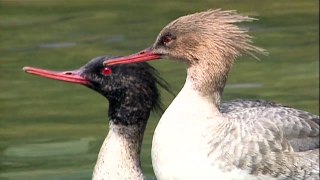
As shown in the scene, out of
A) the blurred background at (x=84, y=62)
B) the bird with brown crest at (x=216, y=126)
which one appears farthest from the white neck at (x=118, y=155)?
the blurred background at (x=84, y=62)

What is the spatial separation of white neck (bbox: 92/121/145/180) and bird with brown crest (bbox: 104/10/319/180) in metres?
0.54

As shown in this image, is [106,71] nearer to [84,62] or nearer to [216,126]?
[216,126]

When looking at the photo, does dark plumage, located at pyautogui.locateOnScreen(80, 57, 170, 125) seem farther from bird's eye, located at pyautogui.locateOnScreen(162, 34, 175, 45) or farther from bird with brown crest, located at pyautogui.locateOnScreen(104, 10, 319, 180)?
bird's eye, located at pyautogui.locateOnScreen(162, 34, 175, 45)

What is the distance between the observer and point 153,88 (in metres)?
11.2

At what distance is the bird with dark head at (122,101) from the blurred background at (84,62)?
140 cm

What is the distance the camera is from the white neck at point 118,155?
11.3 metres

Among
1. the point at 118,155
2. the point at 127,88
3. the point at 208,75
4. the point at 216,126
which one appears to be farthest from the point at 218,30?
the point at 118,155

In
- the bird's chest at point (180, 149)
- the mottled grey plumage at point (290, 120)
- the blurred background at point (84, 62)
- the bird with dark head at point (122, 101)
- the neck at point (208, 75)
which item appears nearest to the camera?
the bird's chest at point (180, 149)

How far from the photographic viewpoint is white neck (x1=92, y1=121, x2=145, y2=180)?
11266 millimetres

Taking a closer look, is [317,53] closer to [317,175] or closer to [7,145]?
[7,145]

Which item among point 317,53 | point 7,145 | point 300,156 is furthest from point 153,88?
point 317,53

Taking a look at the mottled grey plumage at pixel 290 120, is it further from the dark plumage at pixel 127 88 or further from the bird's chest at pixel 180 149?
the dark plumage at pixel 127 88

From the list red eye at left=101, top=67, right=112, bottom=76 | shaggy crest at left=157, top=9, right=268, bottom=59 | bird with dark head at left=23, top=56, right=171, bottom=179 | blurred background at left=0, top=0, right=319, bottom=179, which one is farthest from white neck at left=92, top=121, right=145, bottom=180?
blurred background at left=0, top=0, right=319, bottom=179

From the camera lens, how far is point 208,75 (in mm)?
10781
